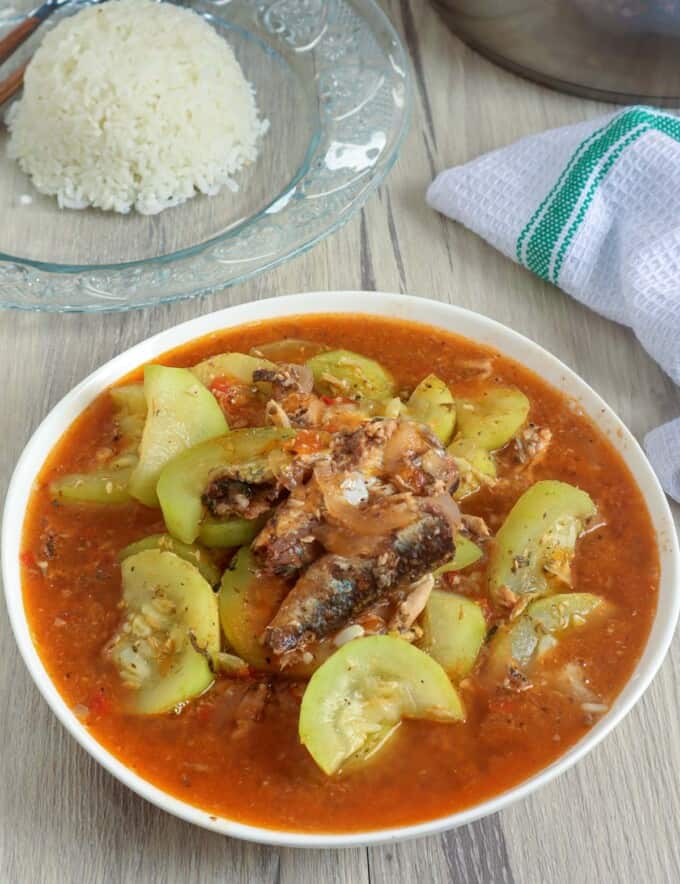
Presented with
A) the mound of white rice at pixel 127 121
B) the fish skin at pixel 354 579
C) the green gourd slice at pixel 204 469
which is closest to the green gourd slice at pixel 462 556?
the fish skin at pixel 354 579

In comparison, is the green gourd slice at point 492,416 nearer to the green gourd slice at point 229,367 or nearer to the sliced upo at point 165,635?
the green gourd slice at point 229,367

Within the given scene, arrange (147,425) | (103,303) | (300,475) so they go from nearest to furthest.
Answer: (300,475)
(147,425)
(103,303)

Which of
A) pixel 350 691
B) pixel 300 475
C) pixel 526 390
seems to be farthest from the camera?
pixel 526 390

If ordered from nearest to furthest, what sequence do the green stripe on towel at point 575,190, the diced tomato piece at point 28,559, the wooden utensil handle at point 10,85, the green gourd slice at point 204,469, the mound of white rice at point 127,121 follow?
1. the green gourd slice at point 204,469
2. the diced tomato piece at point 28,559
3. the green stripe on towel at point 575,190
4. the mound of white rice at point 127,121
5. the wooden utensil handle at point 10,85

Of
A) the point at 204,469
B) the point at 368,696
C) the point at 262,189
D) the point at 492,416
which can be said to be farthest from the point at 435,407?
the point at 262,189

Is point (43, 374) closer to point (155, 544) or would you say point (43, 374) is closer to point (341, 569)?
point (155, 544)

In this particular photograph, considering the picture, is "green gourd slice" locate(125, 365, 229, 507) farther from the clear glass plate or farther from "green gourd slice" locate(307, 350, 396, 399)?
the clear glass plate

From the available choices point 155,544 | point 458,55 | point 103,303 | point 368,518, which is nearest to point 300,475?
point 368,518
